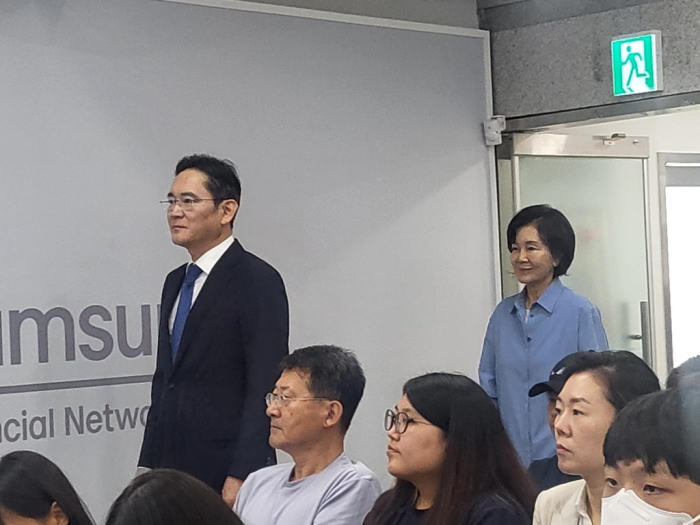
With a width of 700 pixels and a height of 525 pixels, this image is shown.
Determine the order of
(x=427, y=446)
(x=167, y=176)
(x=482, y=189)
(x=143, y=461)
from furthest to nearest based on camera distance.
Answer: (x=482, y=189) → (x=167, y=176) → (x=143, y=461) → (x=427, y=446)

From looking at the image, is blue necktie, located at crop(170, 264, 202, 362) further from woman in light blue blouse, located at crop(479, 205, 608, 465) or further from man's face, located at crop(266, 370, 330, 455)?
woman in light blue blouse, located at crop(479, 205, 608, 465)

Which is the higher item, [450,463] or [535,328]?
[535,328]

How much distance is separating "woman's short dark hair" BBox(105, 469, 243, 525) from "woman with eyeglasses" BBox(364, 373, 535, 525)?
2.65 feet

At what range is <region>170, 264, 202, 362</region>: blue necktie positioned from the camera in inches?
109

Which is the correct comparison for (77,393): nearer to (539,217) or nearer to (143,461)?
(143,461)

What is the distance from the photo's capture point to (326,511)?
2291 millimetres

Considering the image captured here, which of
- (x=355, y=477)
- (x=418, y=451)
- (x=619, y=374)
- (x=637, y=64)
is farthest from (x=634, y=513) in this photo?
(x=637, y=64)

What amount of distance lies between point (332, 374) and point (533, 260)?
3.29 feet

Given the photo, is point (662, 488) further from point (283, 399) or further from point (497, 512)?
point (283, 399)

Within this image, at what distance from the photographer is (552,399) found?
7.42ft

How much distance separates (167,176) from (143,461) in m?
1.01

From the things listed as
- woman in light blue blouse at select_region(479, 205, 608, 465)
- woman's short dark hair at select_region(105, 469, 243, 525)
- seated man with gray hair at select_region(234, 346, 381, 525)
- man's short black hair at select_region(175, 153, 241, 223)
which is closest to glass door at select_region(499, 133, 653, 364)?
woman in light blue blouse at select_region(479, 205, 608, 465)

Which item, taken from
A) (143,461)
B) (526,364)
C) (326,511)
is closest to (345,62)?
(526,364)

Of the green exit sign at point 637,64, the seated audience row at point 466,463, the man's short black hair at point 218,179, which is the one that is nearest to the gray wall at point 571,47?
the green exit sign at point 637,64
